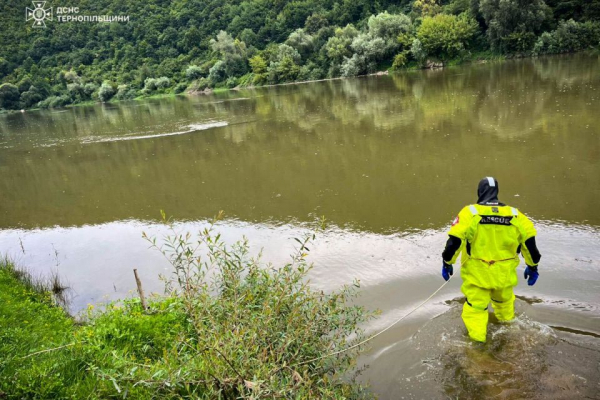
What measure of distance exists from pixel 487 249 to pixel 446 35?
2053 inches

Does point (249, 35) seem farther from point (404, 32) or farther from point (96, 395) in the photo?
point (96, 395)

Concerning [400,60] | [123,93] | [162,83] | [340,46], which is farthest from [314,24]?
[123,93]

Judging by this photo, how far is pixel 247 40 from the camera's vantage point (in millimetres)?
87125

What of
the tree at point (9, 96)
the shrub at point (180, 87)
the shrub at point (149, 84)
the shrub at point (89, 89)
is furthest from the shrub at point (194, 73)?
the tree at point (9, 96)

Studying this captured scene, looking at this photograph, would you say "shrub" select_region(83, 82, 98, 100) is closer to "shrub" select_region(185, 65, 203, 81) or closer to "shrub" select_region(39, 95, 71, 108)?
"shrub" select_region(39, 95, 71, 108)

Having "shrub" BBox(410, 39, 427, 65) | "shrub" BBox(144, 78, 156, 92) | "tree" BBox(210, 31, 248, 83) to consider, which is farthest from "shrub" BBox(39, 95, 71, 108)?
"shrub" BBox(410, 39, 427, 65)

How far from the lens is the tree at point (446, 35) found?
4991cm

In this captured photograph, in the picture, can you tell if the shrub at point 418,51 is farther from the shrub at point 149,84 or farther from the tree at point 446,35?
the shrub at point 149,84

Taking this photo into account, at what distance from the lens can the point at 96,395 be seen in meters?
3.25

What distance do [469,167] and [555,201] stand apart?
257 centimetres

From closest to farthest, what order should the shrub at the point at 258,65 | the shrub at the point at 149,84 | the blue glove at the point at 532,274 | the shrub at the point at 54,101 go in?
1. the blue glove at the point at 532,274
2. the shrub at the point at 258,65
3. the shrub at the point at 149,84
4. the shrub at the point at 54,101

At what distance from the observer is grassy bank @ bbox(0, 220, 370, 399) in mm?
2875

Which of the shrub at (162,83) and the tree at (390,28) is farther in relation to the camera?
the shrub at (162,83)

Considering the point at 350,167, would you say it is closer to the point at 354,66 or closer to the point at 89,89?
the point at 354,66
